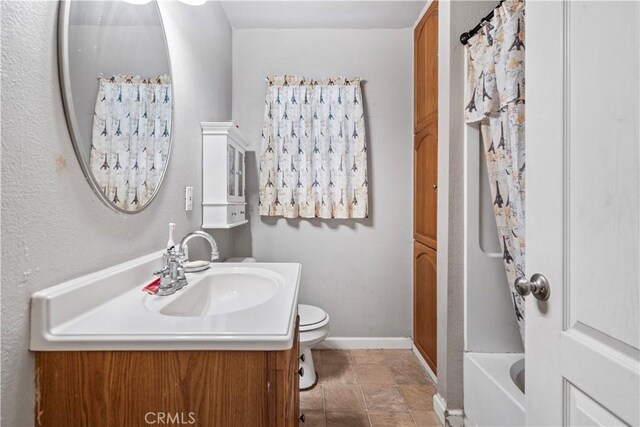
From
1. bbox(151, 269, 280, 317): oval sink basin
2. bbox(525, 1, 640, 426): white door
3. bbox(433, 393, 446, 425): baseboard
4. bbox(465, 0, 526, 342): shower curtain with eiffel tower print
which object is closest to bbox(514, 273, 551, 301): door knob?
bbox(525, 1, 640, 426): white door

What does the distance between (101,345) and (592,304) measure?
1013mm

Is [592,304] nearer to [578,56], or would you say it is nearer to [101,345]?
[578,56]

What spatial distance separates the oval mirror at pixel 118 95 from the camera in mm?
816

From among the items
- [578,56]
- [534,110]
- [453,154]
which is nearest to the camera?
[578,56]

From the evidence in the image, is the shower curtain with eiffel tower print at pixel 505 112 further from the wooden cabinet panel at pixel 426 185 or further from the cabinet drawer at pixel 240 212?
the cabinet drawer at pixel 240 212

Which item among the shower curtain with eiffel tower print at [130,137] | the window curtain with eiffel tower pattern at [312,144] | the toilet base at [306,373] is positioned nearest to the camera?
the shower curtain with eiffel tower print at [130,137]

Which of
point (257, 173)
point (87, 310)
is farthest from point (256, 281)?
point (257, 173)

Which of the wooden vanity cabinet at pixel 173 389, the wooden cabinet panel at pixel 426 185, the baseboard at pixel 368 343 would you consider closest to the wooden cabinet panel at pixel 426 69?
the wooden cabinet panel at pixel 426 185

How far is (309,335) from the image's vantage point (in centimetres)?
181

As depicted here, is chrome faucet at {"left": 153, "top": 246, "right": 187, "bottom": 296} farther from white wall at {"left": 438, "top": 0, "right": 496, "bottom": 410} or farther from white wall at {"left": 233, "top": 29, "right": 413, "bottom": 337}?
white wall at {"left": 233, "top": 29, "right": 413, "bottom": 337}

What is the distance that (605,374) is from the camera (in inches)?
24.0

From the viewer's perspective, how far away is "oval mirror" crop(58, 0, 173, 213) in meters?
0.82

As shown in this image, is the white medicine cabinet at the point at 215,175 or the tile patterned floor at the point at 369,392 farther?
the white medicine cabinet at the point at 215,175

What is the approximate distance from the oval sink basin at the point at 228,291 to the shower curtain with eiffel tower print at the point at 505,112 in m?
0.95
